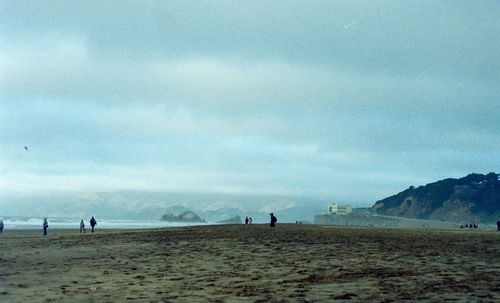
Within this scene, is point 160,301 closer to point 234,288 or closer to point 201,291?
point 201,291

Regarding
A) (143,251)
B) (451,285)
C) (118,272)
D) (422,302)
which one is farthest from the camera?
(143,251)

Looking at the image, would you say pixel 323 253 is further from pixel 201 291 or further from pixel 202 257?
pixel 201 291

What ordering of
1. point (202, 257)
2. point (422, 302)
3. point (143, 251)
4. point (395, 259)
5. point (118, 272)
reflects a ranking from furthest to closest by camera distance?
point (143, 251) < point (202, 257) < point (395, 259) < point (118, 272) < point (422, 302)

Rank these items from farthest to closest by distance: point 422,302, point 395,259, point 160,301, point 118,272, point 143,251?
point 143,251 < point 395,259 < point 118,272 < point 160,301 < point 422,302

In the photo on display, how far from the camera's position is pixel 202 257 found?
78.7 feet

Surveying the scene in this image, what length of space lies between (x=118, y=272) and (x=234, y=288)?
6.66 meters

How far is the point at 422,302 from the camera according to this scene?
11.1 metres

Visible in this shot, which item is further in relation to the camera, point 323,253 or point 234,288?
point 323,253

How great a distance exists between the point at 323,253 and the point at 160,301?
540 inches

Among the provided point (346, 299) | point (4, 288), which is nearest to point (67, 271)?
point (4, 288)

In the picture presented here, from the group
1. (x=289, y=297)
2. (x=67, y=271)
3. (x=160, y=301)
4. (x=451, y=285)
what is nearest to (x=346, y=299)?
(x=289, y=297)

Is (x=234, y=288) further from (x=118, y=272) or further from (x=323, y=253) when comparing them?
(x=323, y=253)

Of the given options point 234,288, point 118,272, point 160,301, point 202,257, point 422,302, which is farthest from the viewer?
point 202,257

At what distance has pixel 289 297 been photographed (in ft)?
40.8
